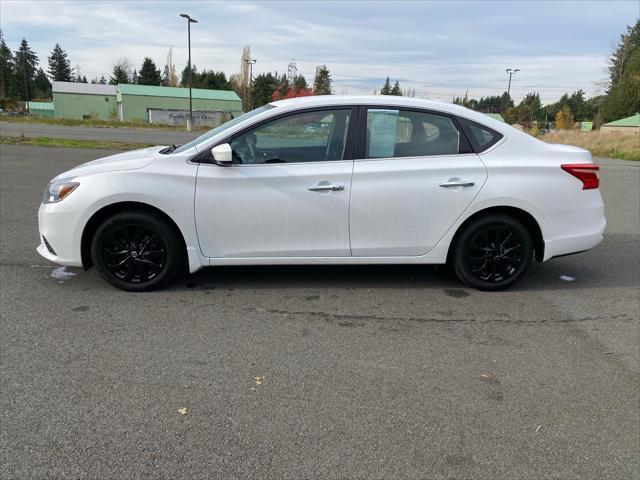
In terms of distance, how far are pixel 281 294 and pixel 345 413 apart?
186 cm

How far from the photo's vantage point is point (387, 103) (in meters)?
4.50

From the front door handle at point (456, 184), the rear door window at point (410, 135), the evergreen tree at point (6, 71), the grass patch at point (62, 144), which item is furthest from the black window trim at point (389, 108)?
the evergreen tree at point (6, 71)

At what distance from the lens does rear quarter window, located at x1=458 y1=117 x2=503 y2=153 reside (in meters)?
4.50

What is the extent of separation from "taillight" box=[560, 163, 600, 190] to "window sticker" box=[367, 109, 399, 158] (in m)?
1.58

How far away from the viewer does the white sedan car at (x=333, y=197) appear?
4.20m

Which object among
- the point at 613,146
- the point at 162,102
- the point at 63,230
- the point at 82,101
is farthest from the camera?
the point at 82,101

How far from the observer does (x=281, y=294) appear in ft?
14.6

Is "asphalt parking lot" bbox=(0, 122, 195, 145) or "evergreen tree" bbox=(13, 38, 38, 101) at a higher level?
"evergreen tree" bbox=(13, 38, 38, 101)

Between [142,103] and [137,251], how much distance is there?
72087 mm

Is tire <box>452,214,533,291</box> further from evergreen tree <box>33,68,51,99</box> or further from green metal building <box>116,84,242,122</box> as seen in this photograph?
evergreen tree <box>33,68,51,99</box>

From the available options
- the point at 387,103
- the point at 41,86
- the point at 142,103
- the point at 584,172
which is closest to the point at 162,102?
the point at 142,103

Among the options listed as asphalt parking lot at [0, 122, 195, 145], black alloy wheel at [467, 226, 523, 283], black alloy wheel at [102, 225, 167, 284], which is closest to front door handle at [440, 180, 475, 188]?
black alloy wheel at [467, 226, 523, 283]

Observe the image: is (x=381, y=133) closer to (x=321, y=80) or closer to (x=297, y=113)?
(x=297, y=113)

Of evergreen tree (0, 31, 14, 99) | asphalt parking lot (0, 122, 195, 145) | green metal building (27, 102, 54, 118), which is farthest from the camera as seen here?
evergreen tree (0, 31, 14, 99)
